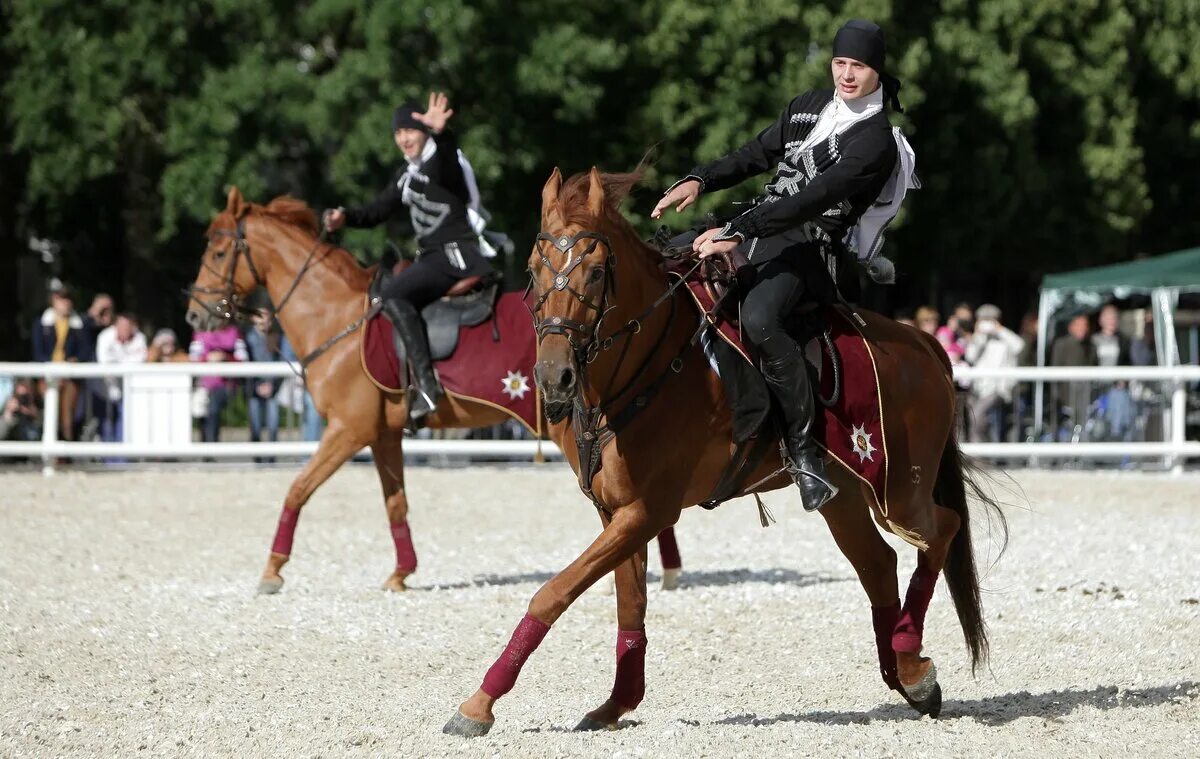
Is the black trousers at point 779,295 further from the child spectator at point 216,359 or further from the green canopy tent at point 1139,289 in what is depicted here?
the green canopy tent at point 1139,289

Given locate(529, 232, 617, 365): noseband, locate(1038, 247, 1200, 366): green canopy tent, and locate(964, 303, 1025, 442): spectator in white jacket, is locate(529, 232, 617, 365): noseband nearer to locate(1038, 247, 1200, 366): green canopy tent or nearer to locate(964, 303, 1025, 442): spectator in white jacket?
locate(964, 303, 1025, 442): spectator in white jacket

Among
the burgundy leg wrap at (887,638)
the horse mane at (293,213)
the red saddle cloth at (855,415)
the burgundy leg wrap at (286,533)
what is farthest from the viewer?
the horse mane at (293,213)

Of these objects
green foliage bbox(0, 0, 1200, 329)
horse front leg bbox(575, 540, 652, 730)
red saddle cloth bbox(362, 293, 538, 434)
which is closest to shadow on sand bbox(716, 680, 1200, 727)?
horse front leg bbox(575, 540, 652, 730)

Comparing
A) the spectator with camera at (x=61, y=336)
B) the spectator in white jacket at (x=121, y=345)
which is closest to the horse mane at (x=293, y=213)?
the spectator in white jacket at (x=121, y=345)

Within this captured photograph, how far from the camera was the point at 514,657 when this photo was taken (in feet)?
20.6

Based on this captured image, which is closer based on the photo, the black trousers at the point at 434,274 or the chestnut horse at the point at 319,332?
the chestnut horse at the point at 319,332

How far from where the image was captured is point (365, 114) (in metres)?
21.7

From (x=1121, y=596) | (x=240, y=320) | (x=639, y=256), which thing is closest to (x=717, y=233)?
(x=639, y=256)

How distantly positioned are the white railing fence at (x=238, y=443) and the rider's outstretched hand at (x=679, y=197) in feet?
37.7

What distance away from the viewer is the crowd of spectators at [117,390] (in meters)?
18.5

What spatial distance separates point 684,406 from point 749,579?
15.5 feet

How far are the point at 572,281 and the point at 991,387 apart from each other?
13.6 metres

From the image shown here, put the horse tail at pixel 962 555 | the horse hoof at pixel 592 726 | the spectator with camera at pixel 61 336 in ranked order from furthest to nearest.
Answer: the spectator with camera at pixel 61 336
the horse tail at pixel 962 555
the horse hoof at pixel 592 726

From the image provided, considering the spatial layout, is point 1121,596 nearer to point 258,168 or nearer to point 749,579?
point 749,579
